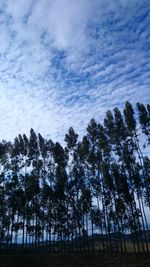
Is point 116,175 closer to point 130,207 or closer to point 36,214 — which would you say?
point 130,207

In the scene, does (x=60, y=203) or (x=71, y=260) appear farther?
(x=60, y=203)

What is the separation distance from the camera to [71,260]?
99.6 feet

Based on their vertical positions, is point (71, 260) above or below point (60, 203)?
below

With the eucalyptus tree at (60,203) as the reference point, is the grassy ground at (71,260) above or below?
below

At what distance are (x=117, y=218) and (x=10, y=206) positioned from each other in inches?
717

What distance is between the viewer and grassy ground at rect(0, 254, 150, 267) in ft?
90.7

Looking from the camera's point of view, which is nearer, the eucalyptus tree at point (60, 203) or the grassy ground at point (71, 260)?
the grassy ground at point (71, 260)

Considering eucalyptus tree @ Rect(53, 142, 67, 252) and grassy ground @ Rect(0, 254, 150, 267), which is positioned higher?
eucalyptus tree @ Rect(53, 142, 67, 252)

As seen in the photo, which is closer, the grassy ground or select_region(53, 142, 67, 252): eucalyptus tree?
the grassy ground

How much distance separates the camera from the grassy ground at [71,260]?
27.7m

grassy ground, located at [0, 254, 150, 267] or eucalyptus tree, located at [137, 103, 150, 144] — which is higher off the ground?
eucalyptus tree, located at [137, 103, 150, 144]

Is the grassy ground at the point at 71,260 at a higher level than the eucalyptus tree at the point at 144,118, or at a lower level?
lower

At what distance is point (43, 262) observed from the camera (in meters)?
30.3

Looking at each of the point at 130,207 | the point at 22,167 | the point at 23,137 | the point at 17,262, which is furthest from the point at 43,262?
the point at 23,137
